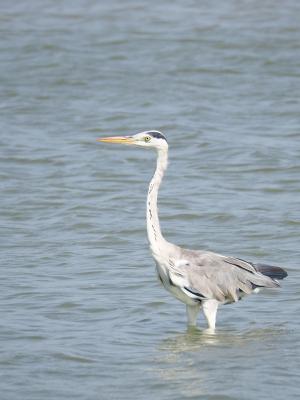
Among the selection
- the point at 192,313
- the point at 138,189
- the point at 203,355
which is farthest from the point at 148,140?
the point at 138,189

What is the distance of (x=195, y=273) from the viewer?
360 inches

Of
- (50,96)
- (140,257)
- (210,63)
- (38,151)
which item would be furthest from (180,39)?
(140,257)

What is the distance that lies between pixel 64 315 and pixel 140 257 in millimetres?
2018

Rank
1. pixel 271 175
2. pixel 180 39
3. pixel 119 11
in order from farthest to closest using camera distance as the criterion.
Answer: pixel 119 11 < pixel 180 39 < pixel 271 175

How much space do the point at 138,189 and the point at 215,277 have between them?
5.11m

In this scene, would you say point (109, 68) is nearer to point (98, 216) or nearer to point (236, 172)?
point (236, 172)

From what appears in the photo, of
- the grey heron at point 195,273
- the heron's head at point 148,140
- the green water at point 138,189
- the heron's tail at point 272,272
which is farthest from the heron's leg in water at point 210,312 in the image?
the heron's head at point 148,140

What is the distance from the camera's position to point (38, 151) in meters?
15.8

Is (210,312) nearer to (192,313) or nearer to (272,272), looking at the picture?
(192,313)

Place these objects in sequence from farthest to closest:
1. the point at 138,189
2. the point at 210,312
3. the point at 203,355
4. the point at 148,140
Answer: the point at 138,189 < the point at 148,140 < the point at 210,312 < the point at 203,355

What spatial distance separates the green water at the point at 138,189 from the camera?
27.1 feet

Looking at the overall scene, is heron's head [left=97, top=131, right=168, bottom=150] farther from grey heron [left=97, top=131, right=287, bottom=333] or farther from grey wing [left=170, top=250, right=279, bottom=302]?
grey wing [left=170, top=250, right=279, bottom=302]

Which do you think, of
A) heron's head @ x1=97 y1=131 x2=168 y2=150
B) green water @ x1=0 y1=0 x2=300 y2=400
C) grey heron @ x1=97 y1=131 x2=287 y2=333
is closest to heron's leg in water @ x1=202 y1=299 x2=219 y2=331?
grey heron @ x1=97 y1=131 x2=287 y2=333

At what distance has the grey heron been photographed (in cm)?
908
